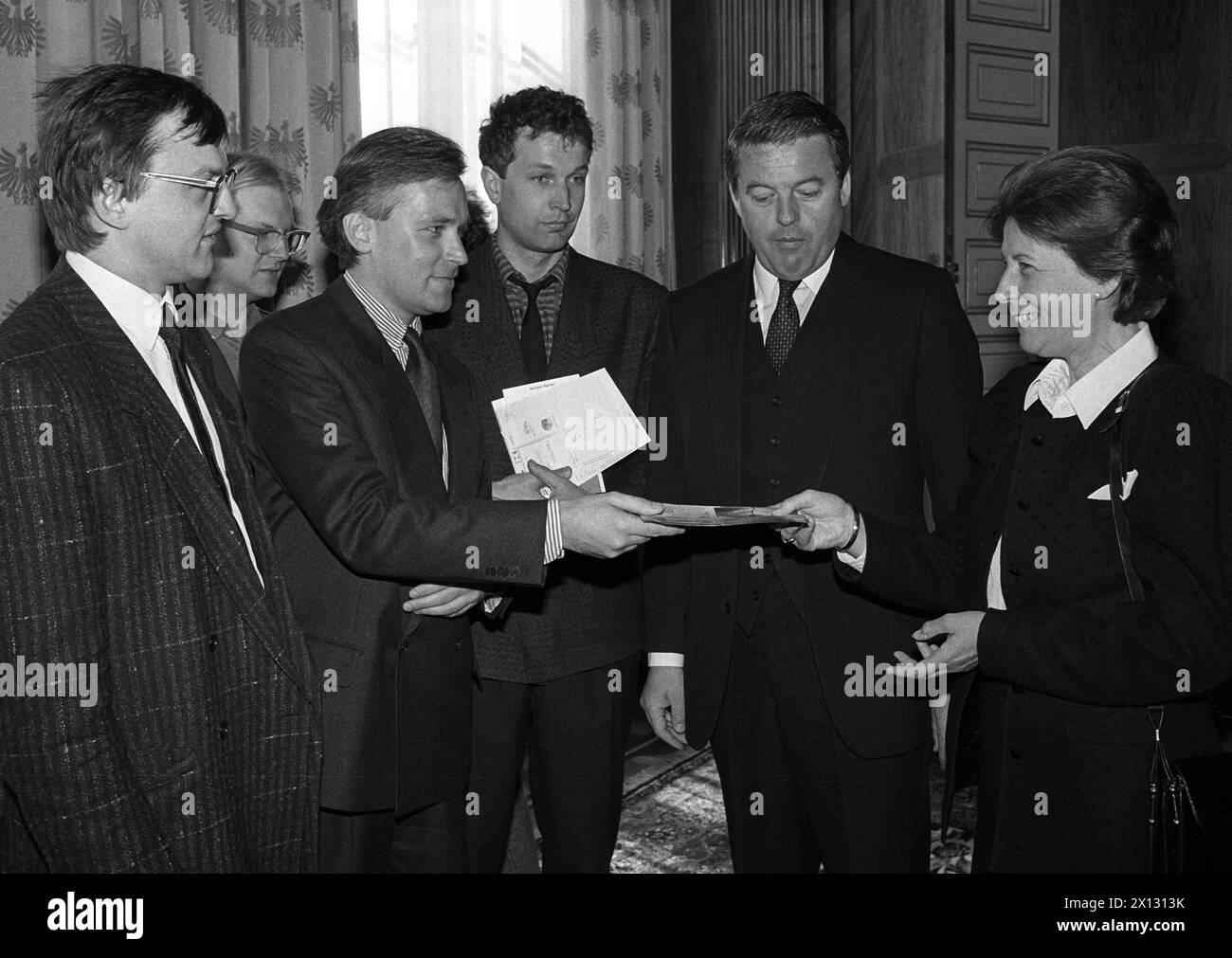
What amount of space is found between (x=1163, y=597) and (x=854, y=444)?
2.40ft

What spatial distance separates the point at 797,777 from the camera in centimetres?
238

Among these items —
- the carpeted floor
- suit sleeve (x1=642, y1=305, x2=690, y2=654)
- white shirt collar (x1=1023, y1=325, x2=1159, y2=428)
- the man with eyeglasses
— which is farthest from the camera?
the carpeted floor

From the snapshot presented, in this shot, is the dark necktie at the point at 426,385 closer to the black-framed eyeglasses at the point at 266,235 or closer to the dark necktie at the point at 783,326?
the dark necktie at the point at 783,326

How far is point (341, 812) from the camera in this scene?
84.9 inches

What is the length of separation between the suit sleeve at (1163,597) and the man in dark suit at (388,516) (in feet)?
2.52

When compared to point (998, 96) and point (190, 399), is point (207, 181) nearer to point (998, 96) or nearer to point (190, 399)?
point (190, 399)

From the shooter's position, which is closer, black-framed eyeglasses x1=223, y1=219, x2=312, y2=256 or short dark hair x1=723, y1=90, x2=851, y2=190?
short dark hair x1=723, y1=90, x2=851, y2=190

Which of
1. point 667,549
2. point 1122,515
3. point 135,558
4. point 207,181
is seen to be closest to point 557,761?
point 667,549

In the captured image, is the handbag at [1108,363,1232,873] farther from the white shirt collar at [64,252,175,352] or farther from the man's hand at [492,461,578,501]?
the white shirt collar at [64,252,175,352]

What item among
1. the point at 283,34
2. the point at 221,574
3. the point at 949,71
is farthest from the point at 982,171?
the point at 221,574

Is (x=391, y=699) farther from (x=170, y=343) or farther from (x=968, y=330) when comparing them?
(x=968, y=330)

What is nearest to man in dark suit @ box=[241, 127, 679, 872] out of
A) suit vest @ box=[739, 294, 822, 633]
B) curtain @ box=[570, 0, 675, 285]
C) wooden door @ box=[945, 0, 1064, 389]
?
suit vest @ box=[739, 294, 822, 633]

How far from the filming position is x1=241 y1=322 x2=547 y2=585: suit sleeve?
7.05ft

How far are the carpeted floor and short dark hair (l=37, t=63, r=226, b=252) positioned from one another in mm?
2449
